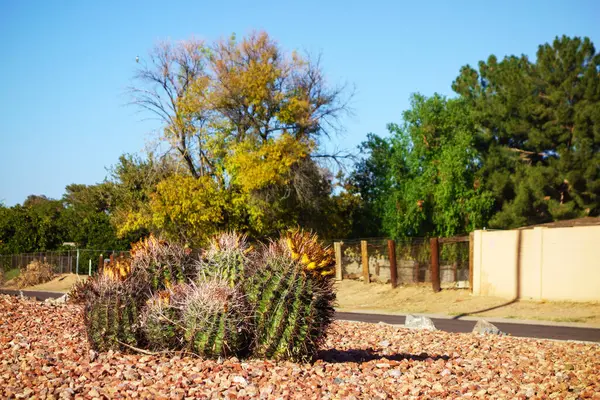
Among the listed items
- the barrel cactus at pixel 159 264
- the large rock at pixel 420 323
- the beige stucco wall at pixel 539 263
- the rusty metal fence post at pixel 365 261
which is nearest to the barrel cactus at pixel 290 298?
the barrel cactus at pixel 159 264

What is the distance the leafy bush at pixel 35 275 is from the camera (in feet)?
131

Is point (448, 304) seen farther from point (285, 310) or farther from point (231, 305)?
point (231, 305)

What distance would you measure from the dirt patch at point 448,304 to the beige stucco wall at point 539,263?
16.0 inches

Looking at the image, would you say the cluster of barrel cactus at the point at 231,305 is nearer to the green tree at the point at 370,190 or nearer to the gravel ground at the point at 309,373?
the gravel ground at the point at 309,373

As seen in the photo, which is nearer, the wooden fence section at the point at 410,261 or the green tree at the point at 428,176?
the wooden fence section at the point at 410,261

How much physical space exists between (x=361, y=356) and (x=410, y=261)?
1950cm

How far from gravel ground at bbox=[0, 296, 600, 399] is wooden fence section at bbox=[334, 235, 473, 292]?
15996 mm

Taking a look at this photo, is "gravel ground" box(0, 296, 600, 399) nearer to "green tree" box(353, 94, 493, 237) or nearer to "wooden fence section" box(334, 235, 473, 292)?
"wooden fence section" box(334, 235, 473, 292)

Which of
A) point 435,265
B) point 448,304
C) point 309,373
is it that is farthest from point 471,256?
point 309,373

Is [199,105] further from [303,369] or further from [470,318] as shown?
[303,369]

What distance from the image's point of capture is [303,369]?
8.54 metres

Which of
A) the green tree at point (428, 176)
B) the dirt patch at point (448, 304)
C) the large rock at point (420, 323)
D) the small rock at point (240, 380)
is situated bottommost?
the dirt patch at point (448, 304)

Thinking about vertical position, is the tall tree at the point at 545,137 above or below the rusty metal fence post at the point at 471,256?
above

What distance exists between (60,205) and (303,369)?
67.3 m
